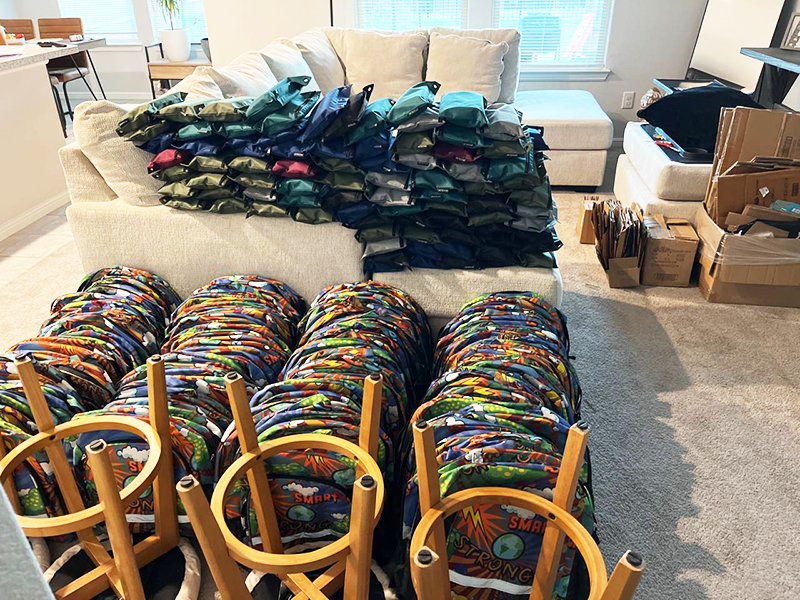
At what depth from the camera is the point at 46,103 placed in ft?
12.8

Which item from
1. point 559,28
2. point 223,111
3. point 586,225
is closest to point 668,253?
point 586,225

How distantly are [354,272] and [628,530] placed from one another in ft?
3.76

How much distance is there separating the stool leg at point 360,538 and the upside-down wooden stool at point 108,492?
16.3 inches

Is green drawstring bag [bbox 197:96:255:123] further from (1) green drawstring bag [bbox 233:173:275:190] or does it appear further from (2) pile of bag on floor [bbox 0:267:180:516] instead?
(2) pile of bag on floor [bbox 0:267:180:516]

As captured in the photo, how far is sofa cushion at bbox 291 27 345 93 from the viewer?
3877mm

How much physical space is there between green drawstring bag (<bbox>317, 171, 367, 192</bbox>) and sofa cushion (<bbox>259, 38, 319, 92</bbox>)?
49.8 inches

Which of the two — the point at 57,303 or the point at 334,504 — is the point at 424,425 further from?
the point at 57,303

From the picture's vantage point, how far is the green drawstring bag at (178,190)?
6.80 feet

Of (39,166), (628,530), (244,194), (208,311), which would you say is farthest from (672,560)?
(39,166)

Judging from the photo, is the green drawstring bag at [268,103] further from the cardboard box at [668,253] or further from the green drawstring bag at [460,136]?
the cardboard box at [668,253]

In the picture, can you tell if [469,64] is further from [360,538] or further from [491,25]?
[360,538]

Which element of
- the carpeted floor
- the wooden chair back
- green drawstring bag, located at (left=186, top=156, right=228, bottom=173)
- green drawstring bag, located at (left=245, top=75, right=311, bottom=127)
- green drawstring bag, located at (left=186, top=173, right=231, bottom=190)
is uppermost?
green drawstring bag, located at (left=245, top=75, right=311, bottom=127)

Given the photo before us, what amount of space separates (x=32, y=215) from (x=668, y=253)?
3.48 meters

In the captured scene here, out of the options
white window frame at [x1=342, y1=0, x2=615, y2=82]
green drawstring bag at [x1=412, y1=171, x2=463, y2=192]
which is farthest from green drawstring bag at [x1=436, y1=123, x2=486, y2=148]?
white window frame at [x1=342, y1=0, x2=615, y2=82]
